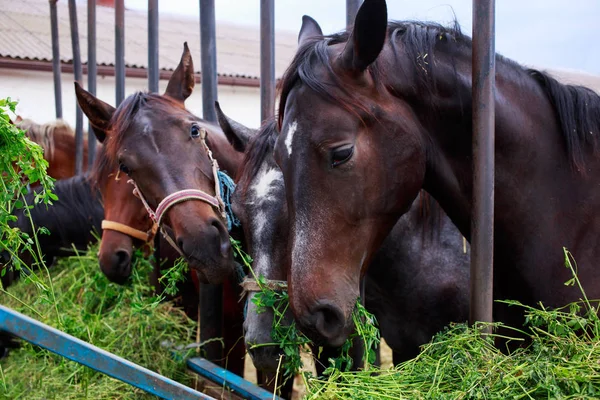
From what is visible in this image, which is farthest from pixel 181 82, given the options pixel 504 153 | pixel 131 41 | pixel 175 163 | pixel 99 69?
pixel 131 41

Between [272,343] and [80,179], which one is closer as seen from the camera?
[272,343]

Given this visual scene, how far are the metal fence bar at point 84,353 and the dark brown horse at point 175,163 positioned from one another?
43.5 inches

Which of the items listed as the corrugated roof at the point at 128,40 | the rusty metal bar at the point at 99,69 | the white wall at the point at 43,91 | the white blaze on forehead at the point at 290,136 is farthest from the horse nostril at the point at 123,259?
the corrugated roof at the point at 128,40

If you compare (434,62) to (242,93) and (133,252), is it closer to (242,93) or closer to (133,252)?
(133,252)

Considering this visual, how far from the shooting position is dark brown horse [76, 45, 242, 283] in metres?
2.69

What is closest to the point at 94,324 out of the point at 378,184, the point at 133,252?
the point at 133,252

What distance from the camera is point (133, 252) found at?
3.56m

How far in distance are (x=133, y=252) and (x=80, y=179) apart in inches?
55.3

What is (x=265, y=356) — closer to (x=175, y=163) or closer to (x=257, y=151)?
(x=257, y=151)

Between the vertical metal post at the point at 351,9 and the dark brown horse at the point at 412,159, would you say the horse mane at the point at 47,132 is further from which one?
the dark brown horse at the point at 412,159

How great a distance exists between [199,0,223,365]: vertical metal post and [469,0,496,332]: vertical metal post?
173 centimetres

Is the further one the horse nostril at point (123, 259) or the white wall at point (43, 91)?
the white wall at point (43, 91)

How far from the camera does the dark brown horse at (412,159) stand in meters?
1.83

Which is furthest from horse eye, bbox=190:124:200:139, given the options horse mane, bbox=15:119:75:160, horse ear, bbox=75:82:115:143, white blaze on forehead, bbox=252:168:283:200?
horse mane, bbox=15:119:75:160
